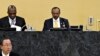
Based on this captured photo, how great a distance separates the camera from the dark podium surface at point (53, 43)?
7102 mm

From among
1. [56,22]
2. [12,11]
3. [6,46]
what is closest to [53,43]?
[6,46]

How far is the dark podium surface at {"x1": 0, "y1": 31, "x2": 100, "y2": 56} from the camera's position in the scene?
7.10 meters

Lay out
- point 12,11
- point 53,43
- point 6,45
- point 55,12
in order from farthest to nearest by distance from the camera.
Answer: point 55,12
point 12,11
point 53,43
point 6,45

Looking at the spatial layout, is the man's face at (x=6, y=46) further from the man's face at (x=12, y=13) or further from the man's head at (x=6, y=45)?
the man's face at (x=12, y=13)

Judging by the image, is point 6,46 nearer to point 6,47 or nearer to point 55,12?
point 6,47

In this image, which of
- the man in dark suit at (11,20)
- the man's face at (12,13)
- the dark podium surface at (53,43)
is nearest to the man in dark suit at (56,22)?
the man in dark suit at (11,20)

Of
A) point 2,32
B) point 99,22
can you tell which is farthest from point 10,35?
point 99,22

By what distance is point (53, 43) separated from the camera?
7133 millimetres

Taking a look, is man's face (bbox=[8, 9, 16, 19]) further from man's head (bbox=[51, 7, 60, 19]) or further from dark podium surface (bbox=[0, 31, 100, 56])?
dark podium surface (bbox=[0, 31, 100, 56])

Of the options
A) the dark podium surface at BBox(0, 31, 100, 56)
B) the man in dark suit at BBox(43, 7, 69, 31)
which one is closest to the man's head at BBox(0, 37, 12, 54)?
the dark podium surface at BBox(0, 31, 100, 56)

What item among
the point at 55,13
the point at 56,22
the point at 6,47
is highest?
the point at 55,13

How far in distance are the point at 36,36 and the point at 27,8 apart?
2373 mm

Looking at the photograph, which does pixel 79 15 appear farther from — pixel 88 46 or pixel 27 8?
pixel 88 46

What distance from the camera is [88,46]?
7.18m
